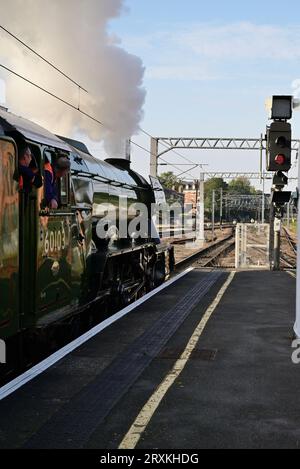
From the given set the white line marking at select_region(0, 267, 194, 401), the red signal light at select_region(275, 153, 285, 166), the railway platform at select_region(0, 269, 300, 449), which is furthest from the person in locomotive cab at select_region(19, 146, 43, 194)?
the red signal light at select_region(275, 153, 285, 166)

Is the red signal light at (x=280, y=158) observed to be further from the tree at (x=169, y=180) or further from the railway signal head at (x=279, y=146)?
the tree at (x=169, y=180)

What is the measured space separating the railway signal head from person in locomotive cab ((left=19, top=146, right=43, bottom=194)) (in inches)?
174

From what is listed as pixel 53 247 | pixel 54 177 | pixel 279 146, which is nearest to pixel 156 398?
pixel 53 247

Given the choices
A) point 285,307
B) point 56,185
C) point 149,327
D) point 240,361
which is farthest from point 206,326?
point 56,185

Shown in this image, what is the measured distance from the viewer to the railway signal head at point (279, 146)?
29.0ft

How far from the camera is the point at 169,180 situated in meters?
89.2

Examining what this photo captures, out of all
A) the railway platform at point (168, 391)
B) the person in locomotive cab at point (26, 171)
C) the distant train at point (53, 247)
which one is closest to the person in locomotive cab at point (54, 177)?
the distant train at point (53, 247)

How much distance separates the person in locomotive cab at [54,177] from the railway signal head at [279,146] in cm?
361

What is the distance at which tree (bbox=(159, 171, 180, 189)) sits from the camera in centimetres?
7578

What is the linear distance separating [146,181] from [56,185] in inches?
344

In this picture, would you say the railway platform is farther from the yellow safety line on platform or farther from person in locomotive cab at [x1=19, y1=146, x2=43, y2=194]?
→ person in locomotive cab at [x1=19, y1=146, x2=43, y2=194]

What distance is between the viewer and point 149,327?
27.8 feet

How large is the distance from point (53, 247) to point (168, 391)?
2.52 metres

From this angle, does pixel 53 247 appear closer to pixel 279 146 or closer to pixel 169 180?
pixel 279 146
